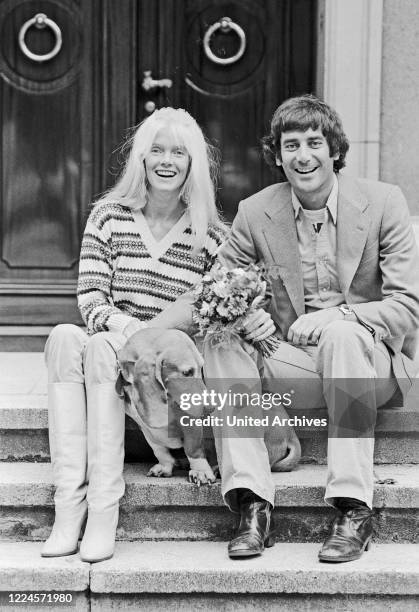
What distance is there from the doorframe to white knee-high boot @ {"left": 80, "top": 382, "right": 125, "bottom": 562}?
7.48 ft

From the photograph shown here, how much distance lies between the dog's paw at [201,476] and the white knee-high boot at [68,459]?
41 cm

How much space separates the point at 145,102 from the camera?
5676 mm

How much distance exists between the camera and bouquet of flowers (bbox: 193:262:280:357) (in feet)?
11.4

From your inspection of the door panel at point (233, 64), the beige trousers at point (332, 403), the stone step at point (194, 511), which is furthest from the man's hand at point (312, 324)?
the door panel at point (233, 64)

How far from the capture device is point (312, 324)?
3691 mm

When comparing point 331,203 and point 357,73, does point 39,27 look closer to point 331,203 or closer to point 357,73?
point 357,73

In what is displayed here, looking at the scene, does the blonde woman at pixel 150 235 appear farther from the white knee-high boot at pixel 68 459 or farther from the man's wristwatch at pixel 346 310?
the man's wristwatch at pixel 346 310

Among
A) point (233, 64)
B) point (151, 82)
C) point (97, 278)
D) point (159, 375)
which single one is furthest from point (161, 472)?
point (233, 64)

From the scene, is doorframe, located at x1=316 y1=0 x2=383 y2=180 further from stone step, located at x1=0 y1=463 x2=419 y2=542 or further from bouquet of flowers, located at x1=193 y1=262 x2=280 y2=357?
stone step, located at x1=0 y1=463 x2=419 y2=542

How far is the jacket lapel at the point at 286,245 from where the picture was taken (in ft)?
12.7

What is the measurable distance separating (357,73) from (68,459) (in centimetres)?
274

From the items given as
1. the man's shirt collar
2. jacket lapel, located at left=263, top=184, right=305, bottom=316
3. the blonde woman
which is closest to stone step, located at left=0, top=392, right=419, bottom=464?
Answer: the blonde woman

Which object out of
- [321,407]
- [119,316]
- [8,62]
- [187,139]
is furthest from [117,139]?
[321,407]

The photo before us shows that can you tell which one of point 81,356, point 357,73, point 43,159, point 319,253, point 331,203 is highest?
point 357,73
